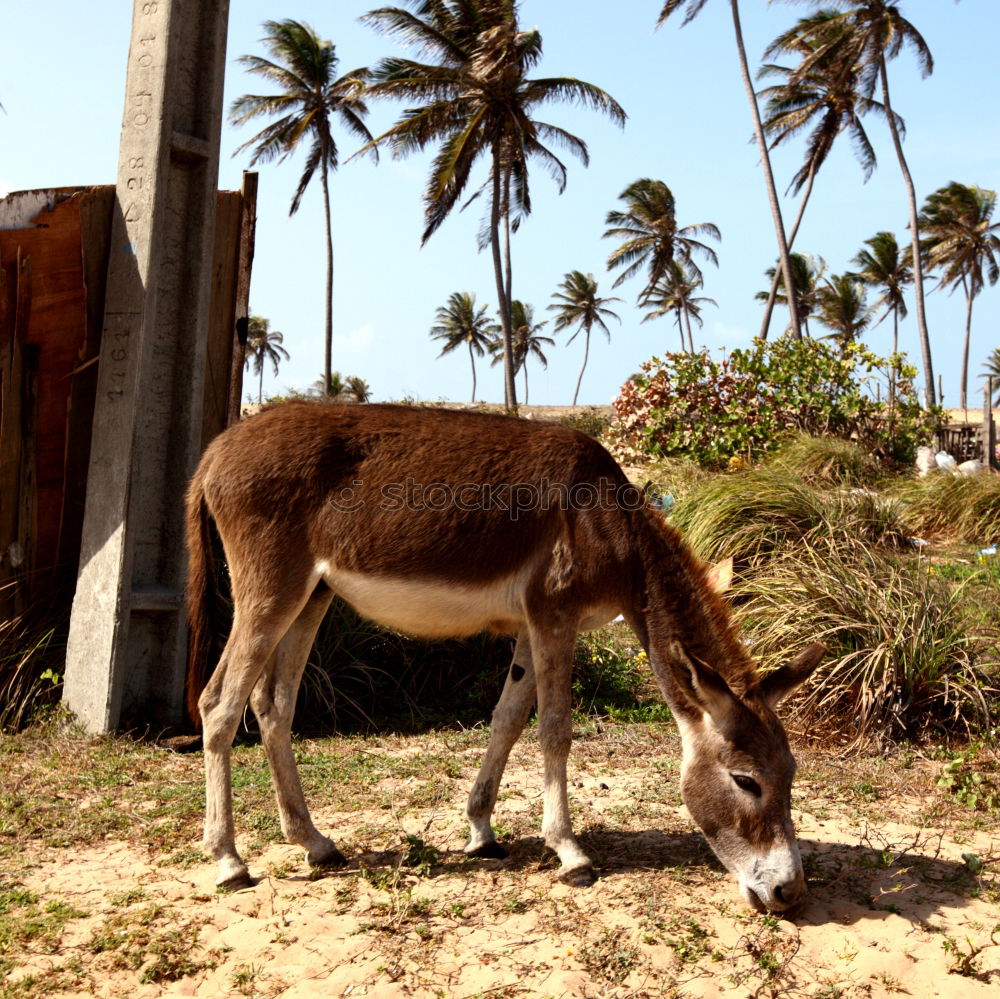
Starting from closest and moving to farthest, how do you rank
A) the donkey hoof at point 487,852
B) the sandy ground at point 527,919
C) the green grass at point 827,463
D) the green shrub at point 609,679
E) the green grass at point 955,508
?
1. the sandy ground at point 527,919
2. the donkey hoof at point 487,852
3. the green shrub at point 609,679
4. the green grass at point 955,508
5. the green grass at point 827,463

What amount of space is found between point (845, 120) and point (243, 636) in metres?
33.2

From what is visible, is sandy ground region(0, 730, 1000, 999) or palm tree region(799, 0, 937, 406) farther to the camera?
palm tree region(799, 0, 937, 406)

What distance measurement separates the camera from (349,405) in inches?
175

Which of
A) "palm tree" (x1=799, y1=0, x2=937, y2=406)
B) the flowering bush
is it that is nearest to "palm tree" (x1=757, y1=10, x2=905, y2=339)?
"palm tree" (x1=799, y1=0, x2=937, y2=406)

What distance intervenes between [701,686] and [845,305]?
57171 mm


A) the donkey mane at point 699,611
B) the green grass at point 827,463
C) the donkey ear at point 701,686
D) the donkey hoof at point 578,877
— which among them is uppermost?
the green grass at point 827,463

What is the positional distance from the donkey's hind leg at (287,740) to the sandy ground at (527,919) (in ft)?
0.39

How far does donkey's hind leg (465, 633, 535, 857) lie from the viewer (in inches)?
165

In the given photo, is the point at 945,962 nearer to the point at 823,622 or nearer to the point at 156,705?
the point at 823,622

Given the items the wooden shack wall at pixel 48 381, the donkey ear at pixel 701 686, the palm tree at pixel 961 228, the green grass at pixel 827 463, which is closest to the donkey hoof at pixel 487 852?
the donkey ear at pixel 701 686

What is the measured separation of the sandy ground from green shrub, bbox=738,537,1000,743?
1210 mm

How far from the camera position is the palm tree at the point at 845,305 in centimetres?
5559

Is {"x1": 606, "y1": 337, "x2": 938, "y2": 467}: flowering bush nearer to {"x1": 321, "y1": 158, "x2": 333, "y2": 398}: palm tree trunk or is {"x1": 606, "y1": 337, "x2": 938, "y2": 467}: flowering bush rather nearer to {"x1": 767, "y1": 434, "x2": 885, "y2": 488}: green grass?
{"x1": 767, "y1": 434, "x2": 885, "y2": 488}: green grass

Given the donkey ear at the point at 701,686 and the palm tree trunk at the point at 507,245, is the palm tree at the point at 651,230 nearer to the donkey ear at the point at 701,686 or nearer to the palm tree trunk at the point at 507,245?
the palm tree trunk at the point at 507,245
